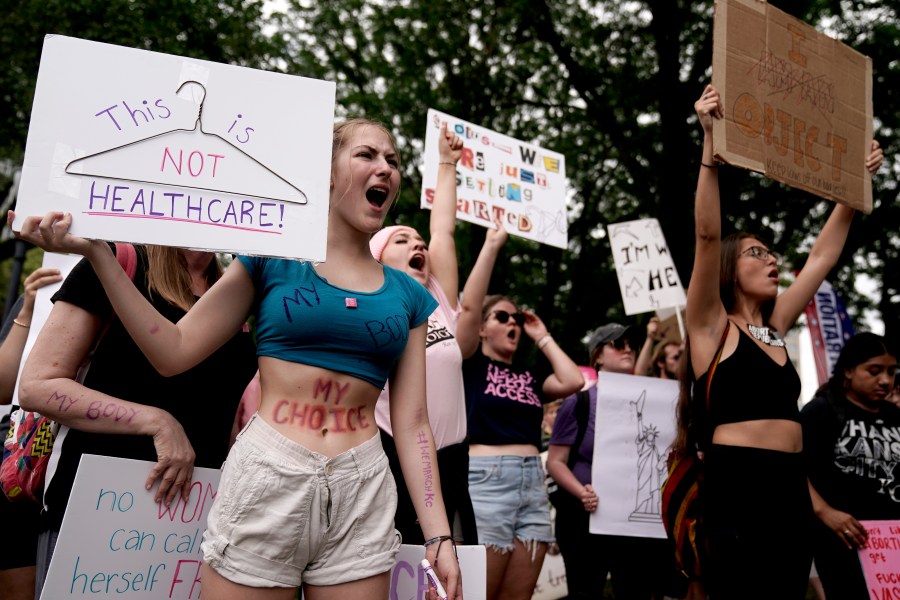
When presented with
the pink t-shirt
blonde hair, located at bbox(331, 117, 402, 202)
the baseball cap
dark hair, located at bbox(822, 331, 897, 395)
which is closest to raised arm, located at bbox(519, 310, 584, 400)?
the baseball cap

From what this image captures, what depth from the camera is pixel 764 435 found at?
3320 mm

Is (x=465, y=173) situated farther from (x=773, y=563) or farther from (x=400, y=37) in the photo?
(x=400, y=37)

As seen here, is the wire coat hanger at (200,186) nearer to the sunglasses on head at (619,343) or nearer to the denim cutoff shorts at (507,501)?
the denim cutoff shorts at (507,501)

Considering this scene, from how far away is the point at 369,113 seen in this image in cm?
1398

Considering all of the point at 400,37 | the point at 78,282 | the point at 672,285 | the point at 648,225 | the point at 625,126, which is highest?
the point at 400,37

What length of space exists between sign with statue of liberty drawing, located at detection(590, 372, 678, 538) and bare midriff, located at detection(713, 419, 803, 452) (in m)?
1.83

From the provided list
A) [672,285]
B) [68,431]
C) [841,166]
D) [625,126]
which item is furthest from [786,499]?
[625,126]

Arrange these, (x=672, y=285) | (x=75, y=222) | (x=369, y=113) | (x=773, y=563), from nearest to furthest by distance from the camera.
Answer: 1. (x=75, y=222)
2. (x=773, y=563)
3. (x=672, y=285)
4. (x=369, y=113)

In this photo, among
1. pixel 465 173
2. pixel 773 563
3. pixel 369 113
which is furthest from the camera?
pixel 369 113

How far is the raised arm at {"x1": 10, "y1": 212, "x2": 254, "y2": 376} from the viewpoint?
1986 millimetres

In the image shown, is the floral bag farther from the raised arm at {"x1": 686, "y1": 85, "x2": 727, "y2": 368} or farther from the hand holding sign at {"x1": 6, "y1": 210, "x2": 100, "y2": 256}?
the raised arm at {"x1": 686, "y1": 85, "x2": 727, "y2": 368}

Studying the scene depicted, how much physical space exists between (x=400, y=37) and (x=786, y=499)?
1291 centimetres

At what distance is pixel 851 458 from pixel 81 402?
3.80 metres

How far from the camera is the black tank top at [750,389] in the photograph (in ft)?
11.0
